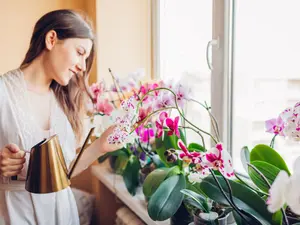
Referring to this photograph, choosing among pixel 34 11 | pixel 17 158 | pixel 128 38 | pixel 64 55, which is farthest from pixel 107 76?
pixel 17 158

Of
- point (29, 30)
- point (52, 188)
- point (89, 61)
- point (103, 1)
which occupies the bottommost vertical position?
point (52, 188)

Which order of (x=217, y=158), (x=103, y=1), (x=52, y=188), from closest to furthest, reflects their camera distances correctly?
(x=217, y=158) < (x=52, y=188) < (x=103, y=1)

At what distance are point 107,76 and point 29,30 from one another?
1.52 feet

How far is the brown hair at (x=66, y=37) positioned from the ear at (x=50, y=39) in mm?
12

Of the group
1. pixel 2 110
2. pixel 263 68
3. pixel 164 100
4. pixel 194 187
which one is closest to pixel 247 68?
pixel 263 68

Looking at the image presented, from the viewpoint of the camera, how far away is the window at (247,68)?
1006 millimetres

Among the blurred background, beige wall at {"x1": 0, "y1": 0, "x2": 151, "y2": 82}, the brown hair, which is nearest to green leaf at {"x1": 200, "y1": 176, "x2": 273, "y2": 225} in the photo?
the blurred background

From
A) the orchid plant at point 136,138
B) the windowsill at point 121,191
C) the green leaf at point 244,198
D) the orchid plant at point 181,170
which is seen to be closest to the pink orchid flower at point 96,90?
the orchid plant at point 136,138

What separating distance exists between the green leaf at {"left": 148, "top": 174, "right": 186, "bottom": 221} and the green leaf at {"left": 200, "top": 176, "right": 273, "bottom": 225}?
160mm

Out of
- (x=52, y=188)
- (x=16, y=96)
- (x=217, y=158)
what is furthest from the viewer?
(x=16, y=96)

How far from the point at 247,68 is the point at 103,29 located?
810 millimetres

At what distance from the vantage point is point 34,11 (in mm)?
1717

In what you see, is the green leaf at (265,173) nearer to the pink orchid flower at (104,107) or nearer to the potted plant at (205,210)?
the potted plant at (205,210)

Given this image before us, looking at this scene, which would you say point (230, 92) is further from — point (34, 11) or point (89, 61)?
point (34, 11)
